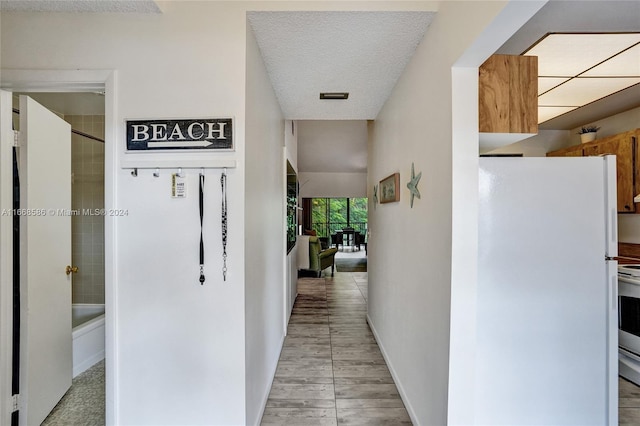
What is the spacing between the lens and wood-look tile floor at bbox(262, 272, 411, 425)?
6.13 ft

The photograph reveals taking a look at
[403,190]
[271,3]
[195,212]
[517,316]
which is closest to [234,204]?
[195,212]

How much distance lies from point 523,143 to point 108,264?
479 cm

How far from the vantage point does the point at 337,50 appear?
5.81 feet

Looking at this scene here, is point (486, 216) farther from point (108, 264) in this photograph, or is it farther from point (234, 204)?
point (108, 264)

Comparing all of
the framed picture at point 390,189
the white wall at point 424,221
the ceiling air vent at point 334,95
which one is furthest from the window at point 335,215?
the white wall at point 424,221

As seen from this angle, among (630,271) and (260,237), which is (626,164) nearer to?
(630,271)

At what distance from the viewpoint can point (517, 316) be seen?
1544mm

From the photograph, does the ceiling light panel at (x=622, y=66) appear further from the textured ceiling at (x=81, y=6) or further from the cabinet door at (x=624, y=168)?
the textured ceiling at (x=81, y=6)

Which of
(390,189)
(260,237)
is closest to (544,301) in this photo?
(390,189)

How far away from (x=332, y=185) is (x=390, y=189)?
6.03 meters

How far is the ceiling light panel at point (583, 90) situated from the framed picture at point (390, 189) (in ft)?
6.15

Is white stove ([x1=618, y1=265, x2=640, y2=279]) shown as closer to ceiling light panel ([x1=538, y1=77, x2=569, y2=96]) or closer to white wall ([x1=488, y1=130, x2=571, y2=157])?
ceiling light panel ([x1=538, y1=77, x2=569, y2=96])

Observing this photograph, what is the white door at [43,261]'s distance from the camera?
1626 mm

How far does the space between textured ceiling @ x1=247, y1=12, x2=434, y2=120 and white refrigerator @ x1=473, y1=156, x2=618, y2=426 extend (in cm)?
93
